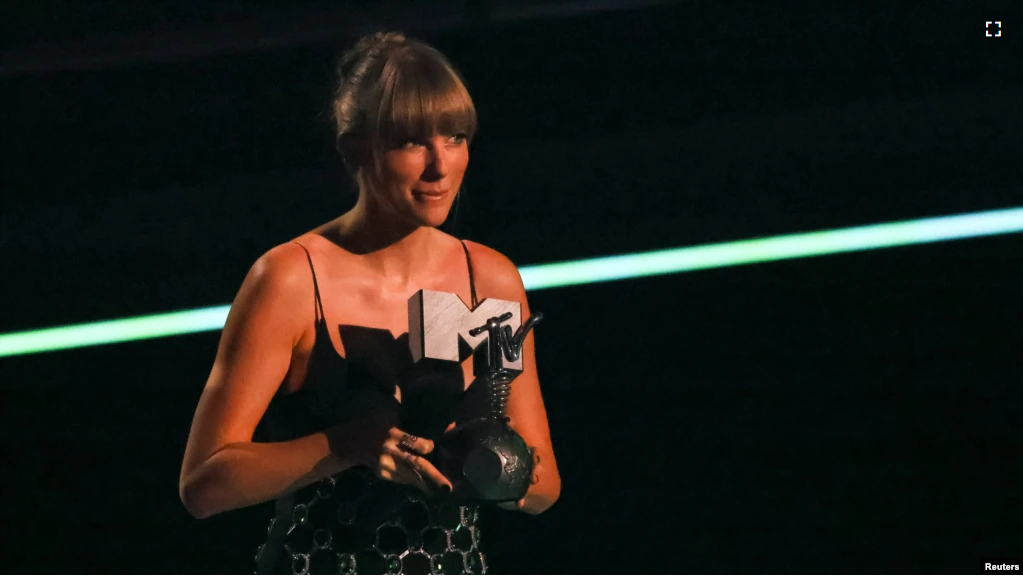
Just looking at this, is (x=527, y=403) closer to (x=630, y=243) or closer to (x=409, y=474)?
(x=409, y=474)

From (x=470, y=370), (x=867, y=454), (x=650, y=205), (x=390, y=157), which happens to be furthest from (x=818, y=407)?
(x=390, y=157)

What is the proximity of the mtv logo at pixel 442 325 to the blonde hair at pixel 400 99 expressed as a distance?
22cm

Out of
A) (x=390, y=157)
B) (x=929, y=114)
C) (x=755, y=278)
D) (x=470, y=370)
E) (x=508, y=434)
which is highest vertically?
(x=929, y=114)

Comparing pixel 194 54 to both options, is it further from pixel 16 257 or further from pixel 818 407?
pixel 818 407

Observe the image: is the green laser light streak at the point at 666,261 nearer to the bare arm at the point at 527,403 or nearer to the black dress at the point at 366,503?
the bare arm at the point at 527,403

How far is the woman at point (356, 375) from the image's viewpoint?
1.79m

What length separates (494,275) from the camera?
203 centimetres

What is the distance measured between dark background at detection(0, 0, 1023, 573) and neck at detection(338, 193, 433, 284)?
0.69m

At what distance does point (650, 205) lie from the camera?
266 centimetres

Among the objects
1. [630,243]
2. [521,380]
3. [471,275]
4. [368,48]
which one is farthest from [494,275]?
[630,243]

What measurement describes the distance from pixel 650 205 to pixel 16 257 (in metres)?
1.20

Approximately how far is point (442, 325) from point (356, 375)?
0.53 feet

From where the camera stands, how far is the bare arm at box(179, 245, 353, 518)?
175 cm

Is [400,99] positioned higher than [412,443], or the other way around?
[400,99]
